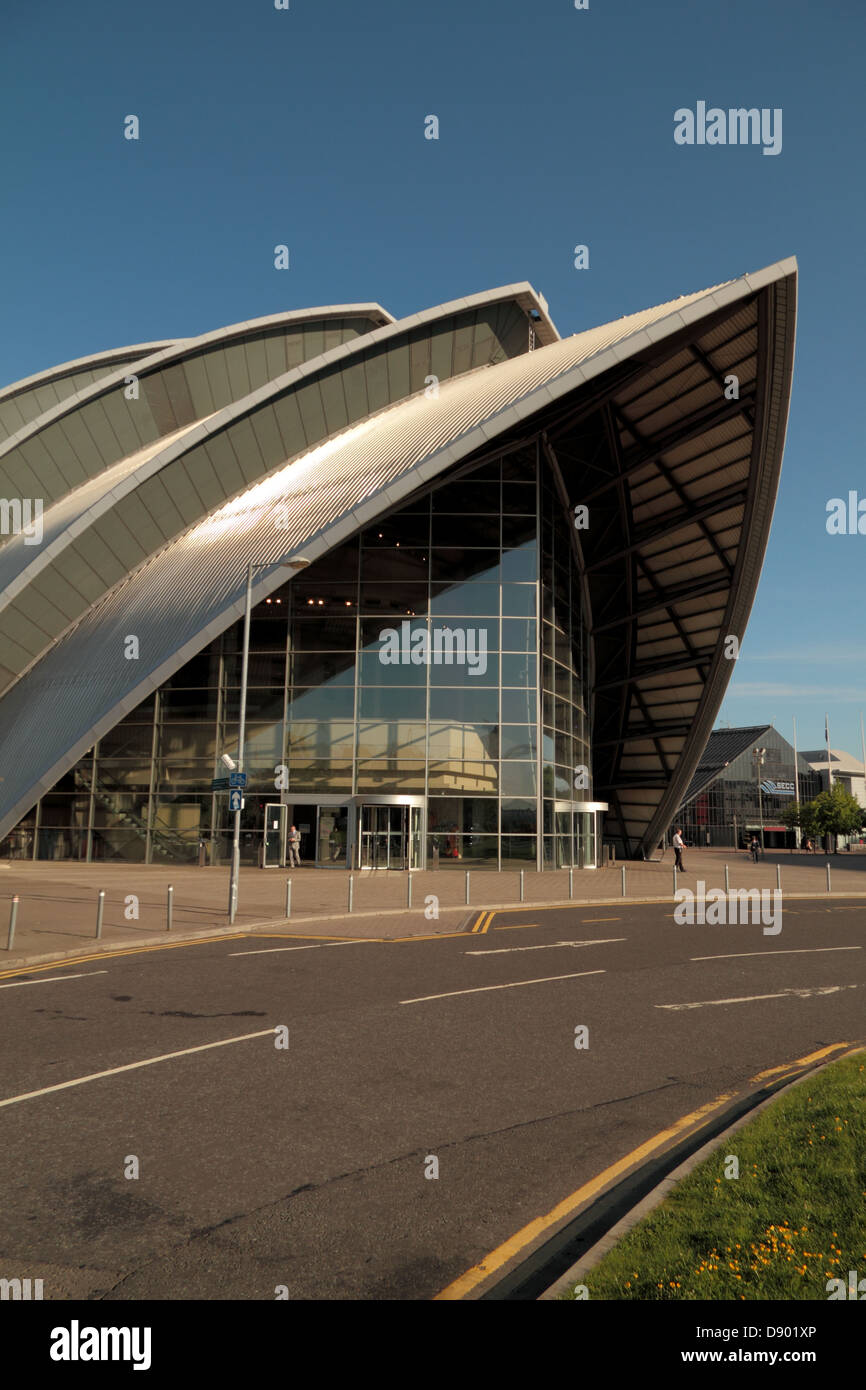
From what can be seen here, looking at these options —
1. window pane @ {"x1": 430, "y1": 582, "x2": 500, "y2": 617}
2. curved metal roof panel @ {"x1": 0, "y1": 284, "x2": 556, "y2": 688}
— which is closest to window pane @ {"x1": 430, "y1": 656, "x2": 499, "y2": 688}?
window pane @ {"x1": 430, "y1": 582, "x2": 500, "y2": 617}

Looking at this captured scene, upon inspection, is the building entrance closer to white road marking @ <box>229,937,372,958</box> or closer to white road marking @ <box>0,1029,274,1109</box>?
white road marking @ <box>229,937,372,958</box>

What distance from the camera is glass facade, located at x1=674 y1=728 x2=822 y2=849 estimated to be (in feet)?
314

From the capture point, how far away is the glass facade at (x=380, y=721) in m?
34.1

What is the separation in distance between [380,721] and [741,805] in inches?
2801

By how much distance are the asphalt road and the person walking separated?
19581 mm

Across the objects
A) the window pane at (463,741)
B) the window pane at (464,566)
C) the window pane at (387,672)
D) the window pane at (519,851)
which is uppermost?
the window pane at (464,566)

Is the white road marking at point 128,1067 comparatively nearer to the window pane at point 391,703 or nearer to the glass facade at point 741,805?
the window pane at point 391,703

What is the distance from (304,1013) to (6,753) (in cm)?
2627

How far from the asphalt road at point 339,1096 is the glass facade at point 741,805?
85.1 meters

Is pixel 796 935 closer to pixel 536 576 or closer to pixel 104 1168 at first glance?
pixel 104 1168

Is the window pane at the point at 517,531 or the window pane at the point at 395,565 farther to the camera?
the window pane at the point at 517,531

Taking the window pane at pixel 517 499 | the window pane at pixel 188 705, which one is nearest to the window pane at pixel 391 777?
the window pane at pixel 188 705

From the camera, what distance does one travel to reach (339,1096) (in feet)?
23.3

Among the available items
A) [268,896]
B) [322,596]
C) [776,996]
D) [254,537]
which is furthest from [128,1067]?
[322,596]
